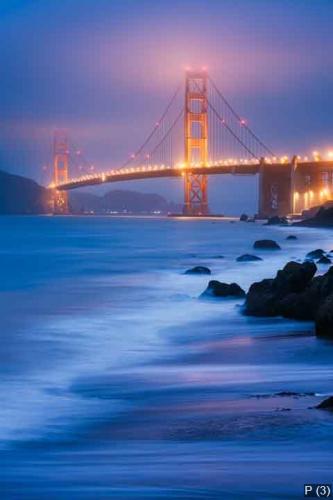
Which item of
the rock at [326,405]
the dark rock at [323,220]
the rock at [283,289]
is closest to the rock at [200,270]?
the rock at [283,289]

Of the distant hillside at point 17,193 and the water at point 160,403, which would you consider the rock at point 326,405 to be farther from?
the distant hillside at point 17,193

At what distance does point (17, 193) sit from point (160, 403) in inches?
3889

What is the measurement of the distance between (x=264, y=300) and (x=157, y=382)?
296cm

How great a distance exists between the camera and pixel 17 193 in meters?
101

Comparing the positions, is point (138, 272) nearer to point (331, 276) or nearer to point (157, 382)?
point (331, 276)

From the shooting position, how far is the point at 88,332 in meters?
7.69

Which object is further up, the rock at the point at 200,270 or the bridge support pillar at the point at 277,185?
the bridge support pillar at the point at 277,185

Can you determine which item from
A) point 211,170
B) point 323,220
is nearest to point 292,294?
point 323,220

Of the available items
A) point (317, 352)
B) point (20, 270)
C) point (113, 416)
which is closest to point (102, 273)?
point (20, 270)

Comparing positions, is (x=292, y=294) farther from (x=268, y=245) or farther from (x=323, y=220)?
(x=323, y=220)

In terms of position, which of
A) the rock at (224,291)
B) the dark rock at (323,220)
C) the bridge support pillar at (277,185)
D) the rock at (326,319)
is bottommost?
the dark rock at (323,220)

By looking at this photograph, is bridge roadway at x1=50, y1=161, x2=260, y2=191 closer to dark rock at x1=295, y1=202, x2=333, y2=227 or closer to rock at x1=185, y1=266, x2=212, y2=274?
dark rock at x1=295, y1=202, x2=333, y2=227

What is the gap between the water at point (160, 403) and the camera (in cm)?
274

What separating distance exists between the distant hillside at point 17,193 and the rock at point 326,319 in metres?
93.1
